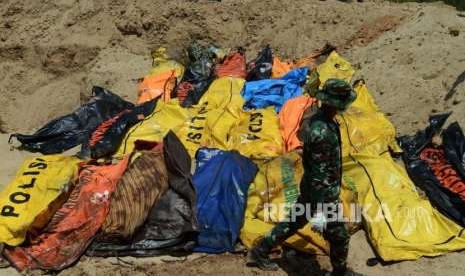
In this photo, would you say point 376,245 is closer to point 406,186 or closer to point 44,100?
point 406,186

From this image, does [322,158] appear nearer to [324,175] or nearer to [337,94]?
[324,175]

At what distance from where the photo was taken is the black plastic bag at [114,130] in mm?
5668

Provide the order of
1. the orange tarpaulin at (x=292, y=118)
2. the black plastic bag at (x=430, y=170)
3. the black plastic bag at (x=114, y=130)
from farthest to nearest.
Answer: the black plastic bag at (x=114, y=130), the orange tarpaulin at (x=292, y=118), the black plastic bag at (x=430, y=170)

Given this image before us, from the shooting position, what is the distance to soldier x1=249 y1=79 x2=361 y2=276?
145 inches

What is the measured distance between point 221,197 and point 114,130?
1696 millimetres

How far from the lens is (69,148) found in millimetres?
6250

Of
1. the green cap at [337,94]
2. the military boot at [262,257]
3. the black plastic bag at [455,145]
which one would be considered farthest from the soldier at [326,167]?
the black plastic bag at [455,145]

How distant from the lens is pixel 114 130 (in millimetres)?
5859

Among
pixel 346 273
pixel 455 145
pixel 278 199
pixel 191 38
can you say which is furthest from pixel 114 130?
pixel 455 145

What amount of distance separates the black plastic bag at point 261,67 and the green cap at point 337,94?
3269 millimetres

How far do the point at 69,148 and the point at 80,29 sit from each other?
9.36 ft

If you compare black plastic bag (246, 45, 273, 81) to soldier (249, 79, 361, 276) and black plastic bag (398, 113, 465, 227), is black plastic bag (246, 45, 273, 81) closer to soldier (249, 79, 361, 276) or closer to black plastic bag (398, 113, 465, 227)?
black plastic bag (398, 113, 465, 227)

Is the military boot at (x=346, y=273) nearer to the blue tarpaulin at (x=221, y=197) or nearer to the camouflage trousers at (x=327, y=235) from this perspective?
the camouflage trousers at (x=327, y=235)

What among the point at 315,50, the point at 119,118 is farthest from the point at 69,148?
the point at 315,50
